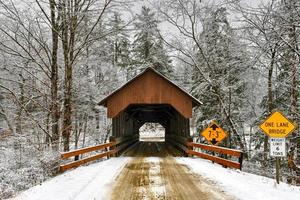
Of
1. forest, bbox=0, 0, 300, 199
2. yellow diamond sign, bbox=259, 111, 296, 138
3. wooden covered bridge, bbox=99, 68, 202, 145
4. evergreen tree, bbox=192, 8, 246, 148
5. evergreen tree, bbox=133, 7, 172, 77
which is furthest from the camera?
evergreen tree, bbox=133, 7, 172, 77

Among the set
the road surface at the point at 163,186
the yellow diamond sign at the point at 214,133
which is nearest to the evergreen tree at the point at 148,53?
the yellow diamond sign at the point at 214,133

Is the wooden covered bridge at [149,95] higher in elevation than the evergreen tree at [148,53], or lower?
lower

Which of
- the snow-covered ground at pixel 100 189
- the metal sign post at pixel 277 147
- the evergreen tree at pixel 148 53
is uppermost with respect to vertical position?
the evergreen tree at pixel 148 53

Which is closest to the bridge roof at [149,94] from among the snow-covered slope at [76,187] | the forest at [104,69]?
the forest at [104,69]

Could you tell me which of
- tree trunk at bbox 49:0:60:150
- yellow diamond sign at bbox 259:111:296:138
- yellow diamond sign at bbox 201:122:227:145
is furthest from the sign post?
tree trunk at bbox 49:0:60:150

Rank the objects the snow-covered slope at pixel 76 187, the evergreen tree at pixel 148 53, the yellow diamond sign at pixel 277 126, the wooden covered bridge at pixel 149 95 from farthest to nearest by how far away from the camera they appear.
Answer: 1. the evergreen tree at pixel 148 53
2. the wooden covered bridge at pixel 149 95
3. the yellow diamond sign at pixel 277 126
4. the snow-covered slope at pixel 76 187

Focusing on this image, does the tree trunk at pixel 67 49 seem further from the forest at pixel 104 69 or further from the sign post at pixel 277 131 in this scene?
the sign post at pixel 277 131

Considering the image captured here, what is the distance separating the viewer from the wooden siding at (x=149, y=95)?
15.6 metres

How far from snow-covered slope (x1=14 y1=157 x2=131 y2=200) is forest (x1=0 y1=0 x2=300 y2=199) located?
1.98 metres

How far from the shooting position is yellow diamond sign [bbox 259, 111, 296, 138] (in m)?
7.82

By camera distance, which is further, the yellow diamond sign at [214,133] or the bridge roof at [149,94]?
the bridge roof at [149,94]

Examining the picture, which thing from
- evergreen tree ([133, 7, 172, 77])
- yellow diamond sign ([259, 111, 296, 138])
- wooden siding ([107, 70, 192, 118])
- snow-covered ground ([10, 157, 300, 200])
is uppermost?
evergreen tree ([133, 7, 172, 77])

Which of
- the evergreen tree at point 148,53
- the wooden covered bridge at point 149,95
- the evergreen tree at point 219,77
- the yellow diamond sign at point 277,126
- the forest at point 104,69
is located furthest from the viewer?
the evergreen tree at point 148,53

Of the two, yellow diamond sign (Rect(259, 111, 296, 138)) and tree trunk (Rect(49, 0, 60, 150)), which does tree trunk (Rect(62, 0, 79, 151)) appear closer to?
tree trunk (Rect(49, 0, 60, 150))
